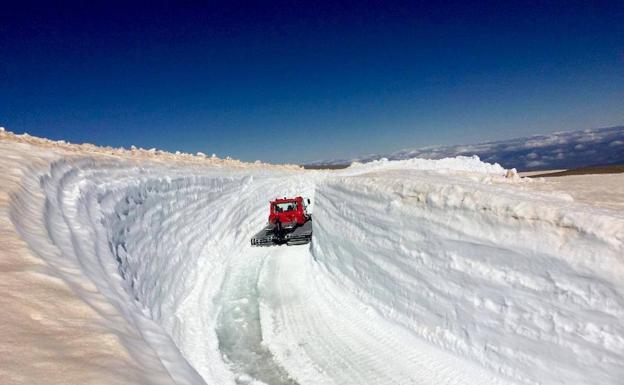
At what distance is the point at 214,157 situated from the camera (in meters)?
37.8

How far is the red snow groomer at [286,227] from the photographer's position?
15570 millimetres

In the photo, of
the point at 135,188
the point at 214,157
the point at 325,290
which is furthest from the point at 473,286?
the point at 214,157

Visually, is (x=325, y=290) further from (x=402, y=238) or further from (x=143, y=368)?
(x=143, y=368)

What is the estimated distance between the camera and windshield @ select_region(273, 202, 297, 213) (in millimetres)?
18241

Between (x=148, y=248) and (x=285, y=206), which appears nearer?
(x=148, y=248)

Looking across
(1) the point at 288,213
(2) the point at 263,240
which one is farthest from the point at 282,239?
(1) the point at 288,213

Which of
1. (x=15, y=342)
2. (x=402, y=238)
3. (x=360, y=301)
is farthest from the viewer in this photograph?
(x=360, y=301)

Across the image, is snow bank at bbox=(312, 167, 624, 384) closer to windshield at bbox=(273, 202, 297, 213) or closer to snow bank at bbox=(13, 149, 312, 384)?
snow bank at bbox=(13, 149, 312, 384)

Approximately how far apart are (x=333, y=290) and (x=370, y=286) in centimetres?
139

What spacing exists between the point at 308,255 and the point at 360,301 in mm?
4555

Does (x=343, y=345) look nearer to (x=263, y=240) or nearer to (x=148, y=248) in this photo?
(x=148, y=248)

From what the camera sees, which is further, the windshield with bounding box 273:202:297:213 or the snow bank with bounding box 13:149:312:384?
the windshield with bounding box 273:202:297:213

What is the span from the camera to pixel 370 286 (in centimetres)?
992

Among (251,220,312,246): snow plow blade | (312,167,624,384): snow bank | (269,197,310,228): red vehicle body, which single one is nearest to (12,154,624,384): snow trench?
(312,167,624,384): snow bank
